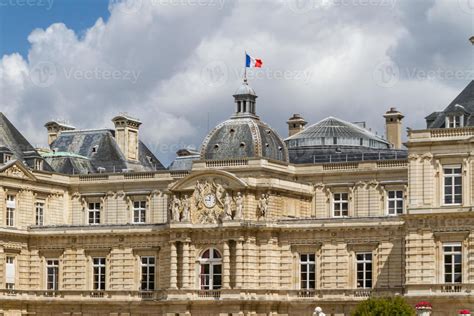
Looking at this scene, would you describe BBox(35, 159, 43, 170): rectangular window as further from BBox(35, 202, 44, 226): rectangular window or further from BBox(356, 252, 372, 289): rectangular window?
BBox(356, 252, 372, 289): rectangular window

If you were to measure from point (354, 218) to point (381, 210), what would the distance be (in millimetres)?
7765

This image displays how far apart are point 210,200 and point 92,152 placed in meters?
18.2

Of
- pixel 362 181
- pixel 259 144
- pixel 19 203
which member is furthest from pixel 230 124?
pixel 19 203

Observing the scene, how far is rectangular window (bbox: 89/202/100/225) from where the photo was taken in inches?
3708

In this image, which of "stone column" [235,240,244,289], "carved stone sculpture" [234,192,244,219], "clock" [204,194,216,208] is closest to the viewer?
"stone column" [235,240,244,289]

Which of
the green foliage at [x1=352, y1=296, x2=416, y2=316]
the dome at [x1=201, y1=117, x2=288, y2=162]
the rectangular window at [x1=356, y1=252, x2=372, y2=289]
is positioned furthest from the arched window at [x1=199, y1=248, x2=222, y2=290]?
the green foliage at [x1=352, y1=296, x2=416, y2=316]

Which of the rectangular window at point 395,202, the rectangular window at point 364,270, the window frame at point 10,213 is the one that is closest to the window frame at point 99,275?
the window frame at point 10,213

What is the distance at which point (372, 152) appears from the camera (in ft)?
300

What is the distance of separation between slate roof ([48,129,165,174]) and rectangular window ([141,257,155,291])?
12.5 m

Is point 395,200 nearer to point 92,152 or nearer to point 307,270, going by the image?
point 307,270

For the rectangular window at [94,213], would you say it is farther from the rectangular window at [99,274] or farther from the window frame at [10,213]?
the rectangular window at [99,274]

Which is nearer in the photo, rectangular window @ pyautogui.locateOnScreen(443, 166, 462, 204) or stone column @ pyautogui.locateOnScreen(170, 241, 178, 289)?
rectangular window @ pyautogui.locateOnScreen(443, 166, 462, 204)

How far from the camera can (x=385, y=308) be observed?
2790 inches

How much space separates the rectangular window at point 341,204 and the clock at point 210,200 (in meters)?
8.96
